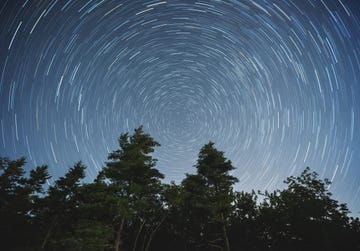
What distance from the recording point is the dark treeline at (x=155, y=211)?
46.7ft

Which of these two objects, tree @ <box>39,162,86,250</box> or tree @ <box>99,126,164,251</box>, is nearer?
tree @ <box>99,126,164,251</box>

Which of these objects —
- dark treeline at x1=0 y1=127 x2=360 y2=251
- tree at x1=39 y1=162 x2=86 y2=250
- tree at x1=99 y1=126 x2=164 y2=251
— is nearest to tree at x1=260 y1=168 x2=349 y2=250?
dark treeline at x1=0 y1=127 x2=360 y2=251

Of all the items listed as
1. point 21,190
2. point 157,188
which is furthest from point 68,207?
point 157,188

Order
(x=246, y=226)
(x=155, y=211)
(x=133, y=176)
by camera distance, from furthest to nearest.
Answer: (x=246, y=226), (x=155, y=211), (x=133, y=176)

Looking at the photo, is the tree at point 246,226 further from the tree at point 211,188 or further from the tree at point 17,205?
the tree at point 17,205

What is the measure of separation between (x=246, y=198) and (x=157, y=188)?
57.7ft

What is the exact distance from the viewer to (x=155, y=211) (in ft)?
68.4

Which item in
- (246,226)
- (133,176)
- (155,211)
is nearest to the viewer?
(133,176)

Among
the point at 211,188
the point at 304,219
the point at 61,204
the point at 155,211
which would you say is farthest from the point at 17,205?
the point at 304,219

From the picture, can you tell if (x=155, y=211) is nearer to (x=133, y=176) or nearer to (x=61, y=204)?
(x=133, y=176)

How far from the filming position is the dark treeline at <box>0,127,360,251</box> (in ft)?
46.7

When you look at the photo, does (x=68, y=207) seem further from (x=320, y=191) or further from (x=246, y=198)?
(x=320, y=191)

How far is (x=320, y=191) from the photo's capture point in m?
25.6

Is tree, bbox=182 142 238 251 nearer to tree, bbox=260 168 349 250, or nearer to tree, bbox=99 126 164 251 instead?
tree, bbox=99 126 164 251
